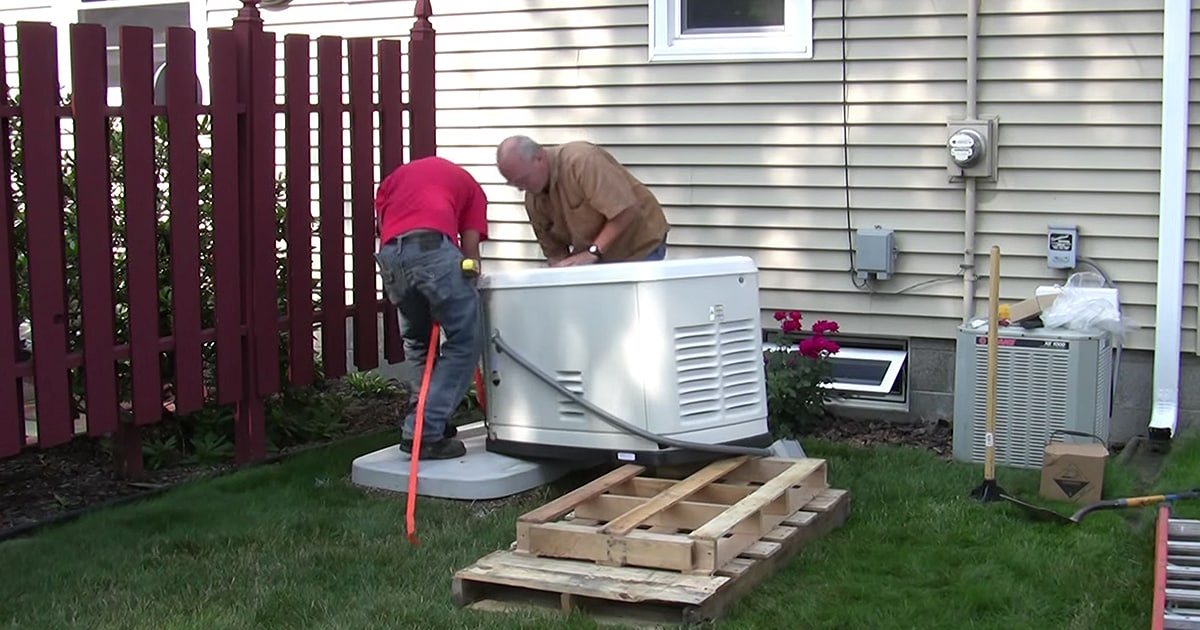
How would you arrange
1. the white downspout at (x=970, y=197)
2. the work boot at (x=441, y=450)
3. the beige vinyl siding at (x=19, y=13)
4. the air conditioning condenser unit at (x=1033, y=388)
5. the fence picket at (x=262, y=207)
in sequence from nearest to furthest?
the work boot at (x=441, y=450), the air conditioning condenser unit at (x=1033, y=388), the fence picket at (x=262, y=207), the white downspout at (x=970, y=197), the beige vinyl siding at (x=19, y=13)

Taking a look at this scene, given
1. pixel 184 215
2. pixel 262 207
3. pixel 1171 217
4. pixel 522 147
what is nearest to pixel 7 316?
pixel 184 215

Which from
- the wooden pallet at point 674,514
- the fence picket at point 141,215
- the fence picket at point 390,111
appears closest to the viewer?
the wooden pallet at point 674,514

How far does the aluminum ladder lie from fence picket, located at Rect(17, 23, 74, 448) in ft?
13.1

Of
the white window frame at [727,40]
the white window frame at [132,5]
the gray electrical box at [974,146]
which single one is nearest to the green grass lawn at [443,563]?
the gray electrical box at [974,146]

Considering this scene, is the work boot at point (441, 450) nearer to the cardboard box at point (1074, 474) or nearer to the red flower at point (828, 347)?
the red flower at point (828, 347)

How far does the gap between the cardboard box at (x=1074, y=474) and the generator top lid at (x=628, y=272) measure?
4.67 ft

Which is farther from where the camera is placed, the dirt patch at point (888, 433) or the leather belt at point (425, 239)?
the dirt patch at point (888, 433)

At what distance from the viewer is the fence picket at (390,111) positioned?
7141 millimetres

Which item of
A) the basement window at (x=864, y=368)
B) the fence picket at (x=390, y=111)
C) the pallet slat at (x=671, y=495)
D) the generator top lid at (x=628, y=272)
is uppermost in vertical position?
the fence picket at (x=390, y=111)

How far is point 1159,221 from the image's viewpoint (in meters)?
6.66

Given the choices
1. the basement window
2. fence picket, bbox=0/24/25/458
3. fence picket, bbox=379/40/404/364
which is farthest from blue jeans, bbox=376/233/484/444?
the basement window

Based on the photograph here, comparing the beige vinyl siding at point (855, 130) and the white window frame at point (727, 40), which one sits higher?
the white window frame at point (727, 40)

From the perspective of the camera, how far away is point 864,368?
744 centimetres

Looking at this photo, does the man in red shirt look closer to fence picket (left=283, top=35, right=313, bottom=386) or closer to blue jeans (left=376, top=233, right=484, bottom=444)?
blue jeans (left=376, top=233, right=484, bottom=444)
